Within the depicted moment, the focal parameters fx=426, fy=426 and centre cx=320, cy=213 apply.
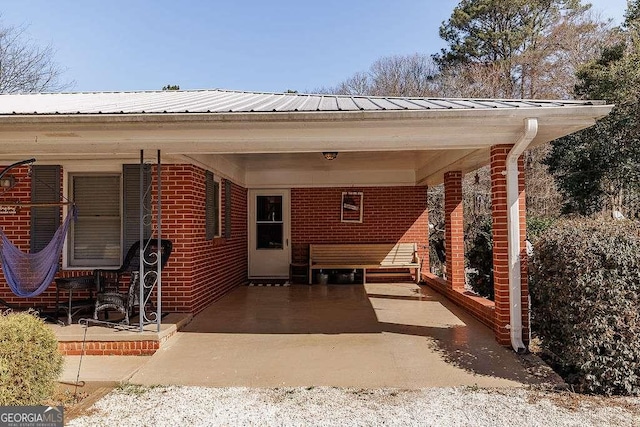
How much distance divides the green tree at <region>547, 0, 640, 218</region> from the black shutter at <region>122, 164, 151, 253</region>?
12184mm

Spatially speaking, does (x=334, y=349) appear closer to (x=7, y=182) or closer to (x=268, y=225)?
(x=7, y=182)

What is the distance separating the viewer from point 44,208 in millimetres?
6387

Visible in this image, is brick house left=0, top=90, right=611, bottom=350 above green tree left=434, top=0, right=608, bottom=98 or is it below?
below

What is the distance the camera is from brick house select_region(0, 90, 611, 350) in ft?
15.0

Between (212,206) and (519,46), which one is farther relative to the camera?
(519,46)

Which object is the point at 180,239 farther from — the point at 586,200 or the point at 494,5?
the point at 494,5

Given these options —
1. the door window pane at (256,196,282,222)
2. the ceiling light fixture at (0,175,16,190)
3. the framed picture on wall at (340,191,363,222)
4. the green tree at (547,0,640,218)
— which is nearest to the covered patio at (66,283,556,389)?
the ceiling light fixture at (0,175,16,190)

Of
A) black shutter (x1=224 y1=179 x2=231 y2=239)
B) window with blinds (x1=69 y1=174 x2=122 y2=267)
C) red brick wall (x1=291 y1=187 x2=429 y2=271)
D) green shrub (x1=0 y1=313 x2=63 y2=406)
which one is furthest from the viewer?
red brick wall (x1=291 y1=187 x2=429 y2=271)

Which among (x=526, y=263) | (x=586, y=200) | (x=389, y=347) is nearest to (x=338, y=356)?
(x=389, y=347)

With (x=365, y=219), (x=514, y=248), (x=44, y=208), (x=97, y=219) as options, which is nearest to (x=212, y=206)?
(x=97, y=219)

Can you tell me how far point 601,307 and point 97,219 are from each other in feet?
21.6

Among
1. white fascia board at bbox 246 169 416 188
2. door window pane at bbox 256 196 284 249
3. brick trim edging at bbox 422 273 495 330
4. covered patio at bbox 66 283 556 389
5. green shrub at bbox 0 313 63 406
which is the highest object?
white fascia board at bbox 246 169 416 188

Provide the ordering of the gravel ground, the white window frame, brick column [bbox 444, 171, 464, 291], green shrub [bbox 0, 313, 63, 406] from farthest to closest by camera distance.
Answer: brick column [bbox 444, 171, 464, 291] < the white window frame < the gravel ground < green shrub [bbox 0, 313, 63, 406]

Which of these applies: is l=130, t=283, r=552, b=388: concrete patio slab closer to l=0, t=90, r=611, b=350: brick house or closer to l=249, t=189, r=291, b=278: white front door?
l=0, t=90, r=611, b=350: brick house
